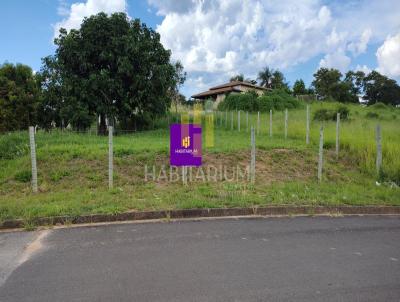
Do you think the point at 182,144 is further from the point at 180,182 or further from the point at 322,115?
the point at 322,115

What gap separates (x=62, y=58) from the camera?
1888cm

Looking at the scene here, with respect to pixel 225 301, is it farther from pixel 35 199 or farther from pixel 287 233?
pixel 35 199

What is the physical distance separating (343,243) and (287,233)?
823 millimetres

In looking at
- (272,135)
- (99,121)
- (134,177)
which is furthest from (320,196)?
(99,121)

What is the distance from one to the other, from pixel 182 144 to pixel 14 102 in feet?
69.5

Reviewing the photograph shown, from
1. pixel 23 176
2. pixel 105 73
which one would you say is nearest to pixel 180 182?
pixel 23 176

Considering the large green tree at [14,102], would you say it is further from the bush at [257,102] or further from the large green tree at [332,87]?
the large green tree at [332,87]

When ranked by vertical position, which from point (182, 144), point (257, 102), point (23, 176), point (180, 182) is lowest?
point (180, 182)

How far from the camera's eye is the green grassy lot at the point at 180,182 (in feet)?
22.0

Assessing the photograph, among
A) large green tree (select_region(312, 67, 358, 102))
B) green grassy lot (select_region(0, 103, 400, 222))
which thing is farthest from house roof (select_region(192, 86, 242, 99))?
green grassy lot (select_region(0, 103, 400, 222))

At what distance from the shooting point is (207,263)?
13.4 feet

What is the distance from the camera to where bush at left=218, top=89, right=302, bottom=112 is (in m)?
32.4

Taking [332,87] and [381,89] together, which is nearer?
[332,87]

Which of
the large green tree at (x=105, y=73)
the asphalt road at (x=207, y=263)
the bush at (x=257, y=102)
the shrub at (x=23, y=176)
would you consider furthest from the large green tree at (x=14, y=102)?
the asphalt road at (x=207, y=263)
